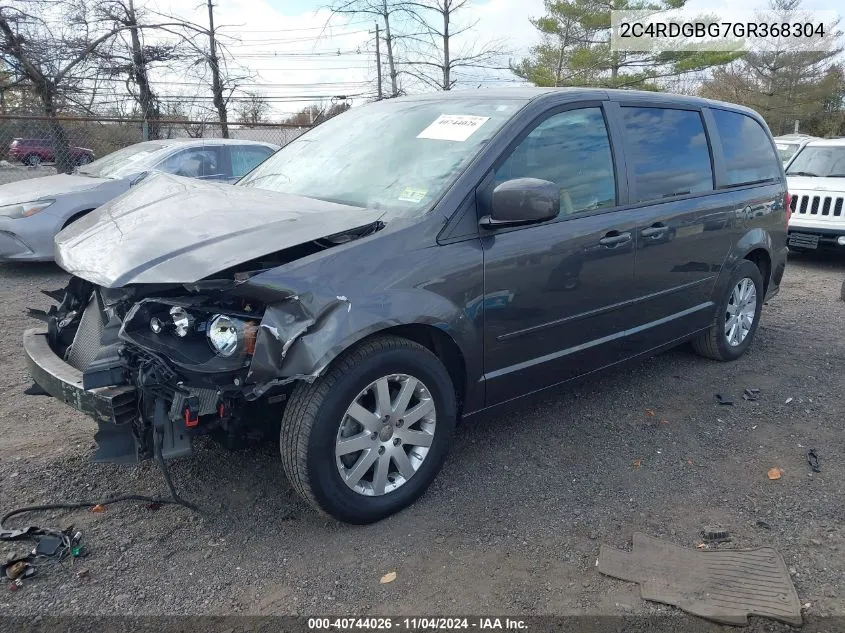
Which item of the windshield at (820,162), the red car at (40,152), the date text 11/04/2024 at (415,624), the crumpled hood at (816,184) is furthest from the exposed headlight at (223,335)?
the red car at (40,152)

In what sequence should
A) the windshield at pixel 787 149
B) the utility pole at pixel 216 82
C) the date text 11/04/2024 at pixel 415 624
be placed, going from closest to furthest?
the date text 11/04/2024 at pixel 415 624 < the windshield at pixel 787 149 < the utility pole at pixel 216 82

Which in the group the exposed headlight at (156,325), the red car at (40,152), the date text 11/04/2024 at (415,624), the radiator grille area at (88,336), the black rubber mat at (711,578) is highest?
the red car at (40,152)

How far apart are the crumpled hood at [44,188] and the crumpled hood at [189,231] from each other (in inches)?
179

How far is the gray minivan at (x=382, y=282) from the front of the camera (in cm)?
259

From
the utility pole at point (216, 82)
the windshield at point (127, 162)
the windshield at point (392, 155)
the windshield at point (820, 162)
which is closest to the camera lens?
the windshield at point (392, 155)

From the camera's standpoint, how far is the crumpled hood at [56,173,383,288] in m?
2.57

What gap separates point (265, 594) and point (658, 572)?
5.06 ft

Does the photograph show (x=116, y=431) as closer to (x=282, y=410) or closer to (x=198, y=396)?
(x=198, y=396)

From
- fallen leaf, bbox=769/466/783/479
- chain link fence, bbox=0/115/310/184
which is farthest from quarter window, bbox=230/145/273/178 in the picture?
fallen leaf, bbox=769/466/783/479

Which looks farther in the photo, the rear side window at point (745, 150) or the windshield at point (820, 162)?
the windshield at point (820, 162)

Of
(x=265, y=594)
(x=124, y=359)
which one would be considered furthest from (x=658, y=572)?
(x=124, y=359)

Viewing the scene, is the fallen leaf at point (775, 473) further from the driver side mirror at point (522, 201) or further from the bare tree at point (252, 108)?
the bare tree at point (252, 108)

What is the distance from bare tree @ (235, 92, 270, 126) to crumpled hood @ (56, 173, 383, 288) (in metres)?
14.7

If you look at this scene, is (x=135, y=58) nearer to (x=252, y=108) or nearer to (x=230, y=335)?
(x=252, y=108)
